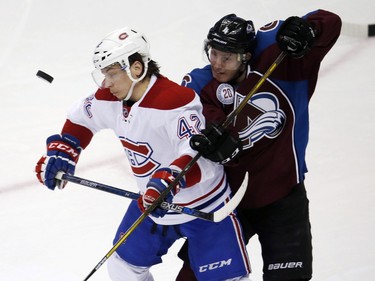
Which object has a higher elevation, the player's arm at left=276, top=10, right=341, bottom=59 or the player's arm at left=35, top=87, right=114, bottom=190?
the player's arm at left=276, top=10, right=341, bottom=59

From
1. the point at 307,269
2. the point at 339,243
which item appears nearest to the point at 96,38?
the point at 339,243

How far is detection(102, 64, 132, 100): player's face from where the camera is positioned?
309cm

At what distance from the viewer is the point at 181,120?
10.0 feet

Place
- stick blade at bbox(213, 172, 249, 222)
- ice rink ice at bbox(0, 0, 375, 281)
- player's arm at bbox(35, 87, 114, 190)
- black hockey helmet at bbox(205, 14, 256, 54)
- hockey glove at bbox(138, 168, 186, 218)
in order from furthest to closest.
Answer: ice rink ice at bbox(0, 0, 375, 281), player's arm at bbox(35, 87, 114, 190), black hockey helmet at bbox(205, 14, 256, 54), stick blade at bbox(213, 172, 249, 222), hockey glove at bbox(138, 168, 186, 218)

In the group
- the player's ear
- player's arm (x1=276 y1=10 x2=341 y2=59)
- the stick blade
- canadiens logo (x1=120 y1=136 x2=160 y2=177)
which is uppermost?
the player's ear

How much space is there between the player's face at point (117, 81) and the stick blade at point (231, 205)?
0.49 meters

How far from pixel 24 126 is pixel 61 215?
0.96m

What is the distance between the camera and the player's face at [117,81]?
3.09m

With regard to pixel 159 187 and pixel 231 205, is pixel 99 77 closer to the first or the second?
pixel 159 187

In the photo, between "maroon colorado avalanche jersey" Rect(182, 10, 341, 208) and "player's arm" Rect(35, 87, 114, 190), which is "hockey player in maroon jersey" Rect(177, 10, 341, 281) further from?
"player's arm" Rect(35, 87, 114, 190)

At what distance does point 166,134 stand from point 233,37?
0.42 meters

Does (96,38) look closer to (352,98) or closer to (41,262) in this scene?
(352,98)

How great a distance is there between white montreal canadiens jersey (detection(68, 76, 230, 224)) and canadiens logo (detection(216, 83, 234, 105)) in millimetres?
216

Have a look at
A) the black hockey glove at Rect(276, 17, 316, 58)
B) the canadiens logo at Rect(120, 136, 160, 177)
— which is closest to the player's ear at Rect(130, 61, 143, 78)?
the canadiens logo at Rect(120, 136, 160, 177)
